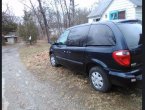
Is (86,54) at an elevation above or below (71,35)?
below

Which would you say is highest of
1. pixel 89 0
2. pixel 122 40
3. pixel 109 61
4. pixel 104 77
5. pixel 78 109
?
pixel 89 0

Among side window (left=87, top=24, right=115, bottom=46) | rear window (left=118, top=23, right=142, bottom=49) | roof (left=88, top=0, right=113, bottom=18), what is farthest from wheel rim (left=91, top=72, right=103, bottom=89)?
roof (left=88, top=0, right=113, bottom=18)

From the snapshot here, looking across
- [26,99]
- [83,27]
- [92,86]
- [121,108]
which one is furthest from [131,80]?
[26,99]

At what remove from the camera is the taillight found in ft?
10.2

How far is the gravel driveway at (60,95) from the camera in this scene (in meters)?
3.24

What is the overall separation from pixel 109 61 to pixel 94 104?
612 millimetres

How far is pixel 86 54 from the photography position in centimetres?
375

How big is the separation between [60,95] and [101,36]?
3.69ft

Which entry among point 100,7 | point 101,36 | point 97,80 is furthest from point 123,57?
point 100,7

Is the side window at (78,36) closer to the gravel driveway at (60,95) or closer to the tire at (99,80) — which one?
the tire at (99,80)

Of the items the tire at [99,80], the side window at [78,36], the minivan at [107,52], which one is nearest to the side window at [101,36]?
the minivan at [107,52]

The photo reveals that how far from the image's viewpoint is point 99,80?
11.7 ft

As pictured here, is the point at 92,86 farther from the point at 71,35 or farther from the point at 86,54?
the point at 71,35

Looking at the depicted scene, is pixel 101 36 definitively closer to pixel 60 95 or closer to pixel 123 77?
pixel 123 77
